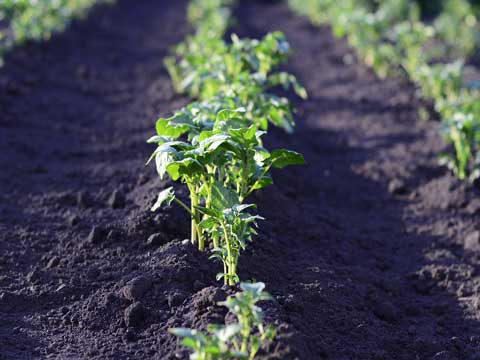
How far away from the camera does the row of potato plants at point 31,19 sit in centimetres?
971

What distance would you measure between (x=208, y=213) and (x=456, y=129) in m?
3.32

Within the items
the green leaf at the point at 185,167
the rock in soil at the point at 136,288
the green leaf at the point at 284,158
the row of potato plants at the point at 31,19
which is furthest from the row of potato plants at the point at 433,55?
the row of potato plants at the point at 31,19

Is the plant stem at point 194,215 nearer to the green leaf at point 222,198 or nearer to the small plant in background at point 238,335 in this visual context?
the green leaf at point 222,198

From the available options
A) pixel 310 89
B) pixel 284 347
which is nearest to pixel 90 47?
pixel 310 89

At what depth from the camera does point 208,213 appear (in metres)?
3.51

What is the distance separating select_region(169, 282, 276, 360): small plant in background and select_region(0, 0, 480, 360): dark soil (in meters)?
0.12

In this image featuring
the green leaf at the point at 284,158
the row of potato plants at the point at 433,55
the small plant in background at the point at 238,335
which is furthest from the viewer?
the row of potato plants at the point at 433,55

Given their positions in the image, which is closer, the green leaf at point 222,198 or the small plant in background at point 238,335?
the small plant in background at point 238,335

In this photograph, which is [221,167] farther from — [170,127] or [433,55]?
[433,55]

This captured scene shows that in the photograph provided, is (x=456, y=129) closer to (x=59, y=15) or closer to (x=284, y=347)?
(x=284, y=347)

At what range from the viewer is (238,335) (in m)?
3.04

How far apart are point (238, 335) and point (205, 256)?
3.18 ft

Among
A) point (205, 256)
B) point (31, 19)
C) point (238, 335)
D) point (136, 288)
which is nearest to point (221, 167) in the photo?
point (205, 256)

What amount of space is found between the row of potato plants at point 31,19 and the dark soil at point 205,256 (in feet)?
1.98
